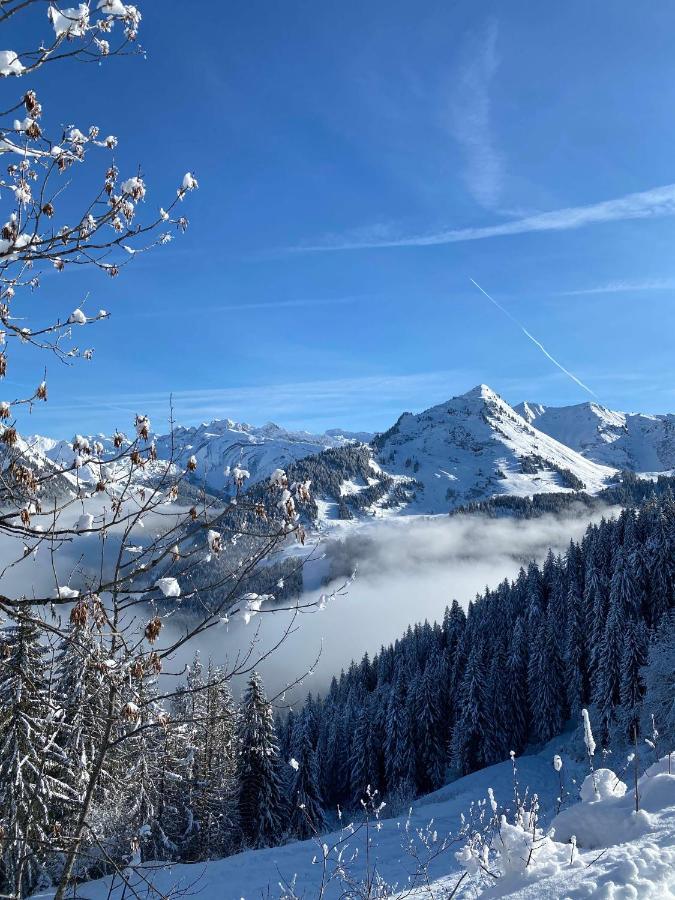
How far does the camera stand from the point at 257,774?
1080 inches

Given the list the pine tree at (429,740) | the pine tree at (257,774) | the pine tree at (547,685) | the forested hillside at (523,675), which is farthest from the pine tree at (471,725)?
the pine tree at (257,774)

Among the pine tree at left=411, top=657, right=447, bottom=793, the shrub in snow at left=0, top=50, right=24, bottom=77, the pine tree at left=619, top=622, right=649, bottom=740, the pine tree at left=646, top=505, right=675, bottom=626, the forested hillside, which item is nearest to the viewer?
the shrub in snow at left=0, top=50, right=24, bottom=77

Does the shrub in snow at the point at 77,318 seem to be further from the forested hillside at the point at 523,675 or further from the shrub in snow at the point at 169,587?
the forested hillside at the point at 523,675

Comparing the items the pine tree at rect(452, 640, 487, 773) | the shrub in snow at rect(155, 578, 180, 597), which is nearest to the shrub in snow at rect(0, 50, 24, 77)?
the shrub in snow at rect(155, 578, 180, 597)

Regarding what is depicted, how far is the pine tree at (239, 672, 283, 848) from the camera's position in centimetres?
2677

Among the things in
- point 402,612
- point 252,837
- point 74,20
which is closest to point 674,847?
point 74,20

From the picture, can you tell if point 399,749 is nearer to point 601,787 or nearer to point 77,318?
point 601,787

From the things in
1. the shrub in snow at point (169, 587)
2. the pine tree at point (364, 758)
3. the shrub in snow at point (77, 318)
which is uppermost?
the shrub in snow at point (77, 318)

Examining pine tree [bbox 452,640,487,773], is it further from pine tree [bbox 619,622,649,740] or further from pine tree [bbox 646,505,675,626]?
pine tree [bbox 646,505,675,626]

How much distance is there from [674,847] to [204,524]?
16.0ft

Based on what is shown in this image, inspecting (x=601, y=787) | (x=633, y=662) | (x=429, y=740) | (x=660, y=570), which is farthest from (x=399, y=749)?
(x=601, y=787)

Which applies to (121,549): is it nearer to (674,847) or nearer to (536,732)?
(674,847)

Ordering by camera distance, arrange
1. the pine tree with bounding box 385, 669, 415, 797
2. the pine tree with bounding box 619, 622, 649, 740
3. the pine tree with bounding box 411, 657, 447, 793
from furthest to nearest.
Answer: the pine tree with bounding box 411, 657, 447, 793 → the pine tree with bounding box 385, 669, 415, 797 → the pine tree with bounding box 619, 622, 649, 740

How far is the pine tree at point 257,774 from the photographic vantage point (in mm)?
26766
